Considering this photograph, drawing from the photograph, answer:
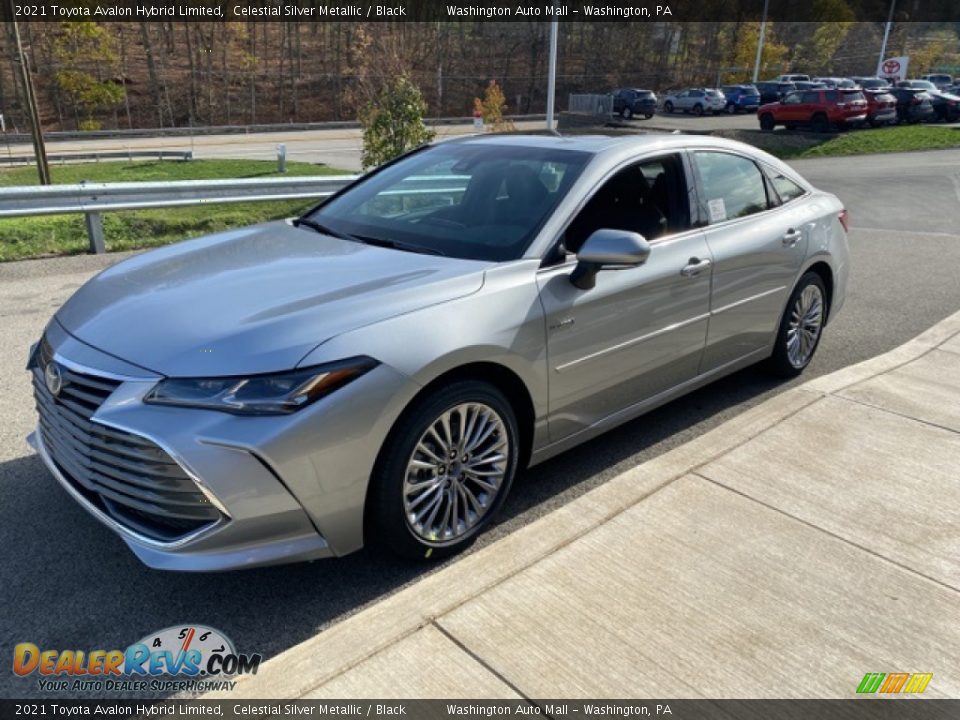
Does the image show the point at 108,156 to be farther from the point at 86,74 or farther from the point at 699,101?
the point at 699,101

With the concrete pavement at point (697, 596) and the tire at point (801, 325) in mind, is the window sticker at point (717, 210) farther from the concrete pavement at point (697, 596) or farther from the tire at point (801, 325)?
the concrete pavement at point (697, 596)

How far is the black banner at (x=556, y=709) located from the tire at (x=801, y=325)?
114 inches

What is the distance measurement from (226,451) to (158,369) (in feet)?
1.32

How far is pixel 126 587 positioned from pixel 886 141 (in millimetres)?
31085

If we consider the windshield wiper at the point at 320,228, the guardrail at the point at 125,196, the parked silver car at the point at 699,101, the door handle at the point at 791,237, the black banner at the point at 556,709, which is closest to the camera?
the black banner at the point at 556,709

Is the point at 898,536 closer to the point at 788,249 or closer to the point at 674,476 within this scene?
the point at 674,476

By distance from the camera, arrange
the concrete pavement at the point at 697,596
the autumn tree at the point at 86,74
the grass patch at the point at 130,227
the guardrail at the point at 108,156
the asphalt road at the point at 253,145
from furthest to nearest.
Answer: the autumn tree at the point at 86,74, the asphalt road at the point at 253,145, the guardrail at the point at 108,156, the grass patch at the point at 130,227, the concrete pavement at the point at 697,596

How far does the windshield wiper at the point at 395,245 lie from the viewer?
11.4 ft

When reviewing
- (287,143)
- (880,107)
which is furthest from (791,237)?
(287,143)

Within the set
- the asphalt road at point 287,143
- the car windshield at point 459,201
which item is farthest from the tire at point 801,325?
the asphalt road at point 287,143

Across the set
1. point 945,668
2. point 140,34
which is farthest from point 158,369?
point 140,34

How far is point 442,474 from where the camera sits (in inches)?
119

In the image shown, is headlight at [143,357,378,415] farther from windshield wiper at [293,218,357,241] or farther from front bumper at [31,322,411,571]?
windshield wiper at [293,218,357,241]

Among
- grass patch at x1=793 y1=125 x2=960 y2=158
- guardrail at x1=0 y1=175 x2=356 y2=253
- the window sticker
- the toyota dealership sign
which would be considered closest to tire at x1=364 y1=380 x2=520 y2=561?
the window sticker
